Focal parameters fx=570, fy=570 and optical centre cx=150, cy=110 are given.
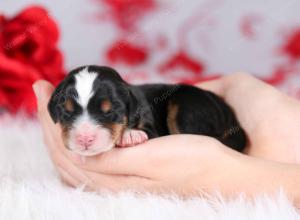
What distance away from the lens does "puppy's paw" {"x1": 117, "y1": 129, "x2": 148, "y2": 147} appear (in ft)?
6.17

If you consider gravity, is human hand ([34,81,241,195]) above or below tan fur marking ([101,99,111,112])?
below

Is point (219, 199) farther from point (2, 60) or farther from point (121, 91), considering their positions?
point (2, 60)

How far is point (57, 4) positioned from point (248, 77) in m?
1.64

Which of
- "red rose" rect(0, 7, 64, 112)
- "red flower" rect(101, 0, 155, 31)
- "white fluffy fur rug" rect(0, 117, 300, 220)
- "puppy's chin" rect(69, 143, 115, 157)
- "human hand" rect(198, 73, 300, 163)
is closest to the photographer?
"white fluffy fur rug" rect(0, 117, 300, 220)

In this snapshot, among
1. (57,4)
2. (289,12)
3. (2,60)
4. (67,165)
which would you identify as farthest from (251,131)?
(57,4)

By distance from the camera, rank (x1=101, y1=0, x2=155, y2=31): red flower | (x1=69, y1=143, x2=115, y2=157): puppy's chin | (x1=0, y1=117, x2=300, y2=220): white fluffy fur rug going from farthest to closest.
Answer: (x1=101, y1=0, x2=155, y2=31): red flower
(x1=69, y1=143, x2=115, y2=157): puppy's chin
(x1=0, y1=117, x2=300, y2=220): white fluffy fur rug

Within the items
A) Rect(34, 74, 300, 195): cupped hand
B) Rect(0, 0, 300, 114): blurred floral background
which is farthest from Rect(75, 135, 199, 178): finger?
Rect(0, 0, 300, 114): blurred floral background

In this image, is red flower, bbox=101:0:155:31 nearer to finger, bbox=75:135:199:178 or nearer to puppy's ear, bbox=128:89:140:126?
puppy's ear, bbox=128:89:140:126

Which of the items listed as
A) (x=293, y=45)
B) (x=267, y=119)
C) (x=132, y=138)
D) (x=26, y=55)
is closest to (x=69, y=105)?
(x=132, y=138)

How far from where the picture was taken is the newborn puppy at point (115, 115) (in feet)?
5.89

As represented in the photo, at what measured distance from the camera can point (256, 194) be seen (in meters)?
1.77

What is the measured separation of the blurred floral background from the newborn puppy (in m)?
1.27

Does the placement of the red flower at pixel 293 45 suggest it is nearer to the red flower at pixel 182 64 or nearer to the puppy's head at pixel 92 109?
the red flower at pixel 182 64

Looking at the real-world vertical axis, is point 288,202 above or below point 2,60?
below
